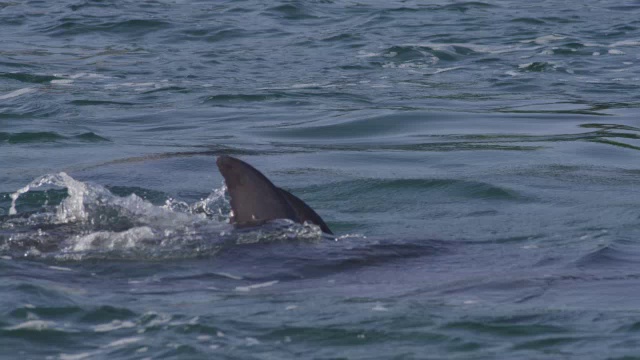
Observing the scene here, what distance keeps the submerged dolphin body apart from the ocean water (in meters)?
0.08

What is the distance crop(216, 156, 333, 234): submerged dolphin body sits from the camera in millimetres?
7223

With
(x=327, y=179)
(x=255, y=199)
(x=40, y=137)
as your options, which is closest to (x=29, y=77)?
(x=40, y=137)

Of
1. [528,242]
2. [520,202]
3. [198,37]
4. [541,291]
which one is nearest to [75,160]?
[520,202]

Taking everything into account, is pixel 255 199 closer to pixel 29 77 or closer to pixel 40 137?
pixel 40 137

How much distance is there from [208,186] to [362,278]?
3.48 metres

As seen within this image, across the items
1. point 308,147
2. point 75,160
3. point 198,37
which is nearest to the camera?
point 75,160

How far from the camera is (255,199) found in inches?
288

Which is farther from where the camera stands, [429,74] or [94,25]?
[94,25]

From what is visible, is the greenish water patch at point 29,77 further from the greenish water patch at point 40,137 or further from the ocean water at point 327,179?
the greenish water patch at point 40,137

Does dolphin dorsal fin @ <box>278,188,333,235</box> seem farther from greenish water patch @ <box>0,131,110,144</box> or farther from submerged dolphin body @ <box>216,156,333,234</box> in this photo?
greenish water patch @ <box>0,131,110,144</box>

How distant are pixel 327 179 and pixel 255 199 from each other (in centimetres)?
321

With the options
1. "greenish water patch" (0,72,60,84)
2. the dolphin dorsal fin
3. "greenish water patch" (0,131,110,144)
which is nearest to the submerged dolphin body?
the dolphin dorsal fin

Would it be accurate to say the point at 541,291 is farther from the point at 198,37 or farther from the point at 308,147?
the point at 198,37

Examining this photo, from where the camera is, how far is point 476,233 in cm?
843
